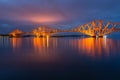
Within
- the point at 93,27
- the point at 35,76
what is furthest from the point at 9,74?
the point at 93,27

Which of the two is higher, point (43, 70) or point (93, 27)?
point (93, 27)

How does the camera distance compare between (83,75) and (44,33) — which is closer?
(83,75)

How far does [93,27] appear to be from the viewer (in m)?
90.1

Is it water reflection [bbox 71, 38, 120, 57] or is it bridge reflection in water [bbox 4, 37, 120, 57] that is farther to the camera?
bridge reflection in water [bbox 4, 37, 120, 57]

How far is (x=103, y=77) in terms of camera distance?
10070 mm

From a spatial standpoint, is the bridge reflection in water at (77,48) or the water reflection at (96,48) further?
the bridge reflection in water at (77,48)

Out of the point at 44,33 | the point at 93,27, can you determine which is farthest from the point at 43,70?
the point at 44,33

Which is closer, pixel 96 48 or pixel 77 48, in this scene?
pixel 96 48

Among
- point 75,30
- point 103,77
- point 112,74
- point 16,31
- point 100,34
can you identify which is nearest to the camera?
point 103,77

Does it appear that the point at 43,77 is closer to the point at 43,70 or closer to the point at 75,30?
the point at 43,70

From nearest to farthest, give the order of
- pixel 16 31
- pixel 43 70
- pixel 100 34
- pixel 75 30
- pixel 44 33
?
pixel 43 70
pixel 100 34
pixel 75 30
pixel 44 33
pixel 16 31

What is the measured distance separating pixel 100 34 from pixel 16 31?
55962mm

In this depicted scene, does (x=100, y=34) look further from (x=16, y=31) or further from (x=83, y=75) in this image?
(x=83, y=75)

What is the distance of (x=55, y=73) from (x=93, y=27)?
8111 centimetres
